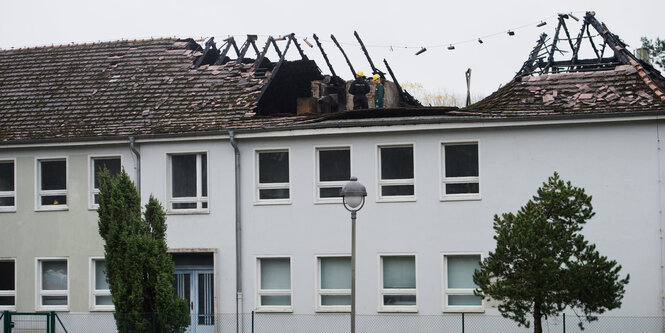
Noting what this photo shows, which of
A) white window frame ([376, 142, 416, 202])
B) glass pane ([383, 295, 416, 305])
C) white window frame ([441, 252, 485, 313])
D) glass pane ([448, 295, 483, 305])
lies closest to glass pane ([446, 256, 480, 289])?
white window frame ([441, 252, 485, 313])

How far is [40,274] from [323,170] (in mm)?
8315

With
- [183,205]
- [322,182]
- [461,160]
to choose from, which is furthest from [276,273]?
[461,160]

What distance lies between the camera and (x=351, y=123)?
25.3 meters

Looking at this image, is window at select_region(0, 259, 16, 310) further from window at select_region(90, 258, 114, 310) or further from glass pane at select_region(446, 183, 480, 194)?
glass pane at select_region(446, 183, 480, 194)

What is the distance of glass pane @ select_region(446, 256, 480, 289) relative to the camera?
24.7 meters

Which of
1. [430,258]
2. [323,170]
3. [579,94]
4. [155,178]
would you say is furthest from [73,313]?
[579,94]

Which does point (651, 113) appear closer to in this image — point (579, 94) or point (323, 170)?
point (579, 94)

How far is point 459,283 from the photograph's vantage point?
24.8 metres

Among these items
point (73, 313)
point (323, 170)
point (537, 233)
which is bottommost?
point (73, 313)

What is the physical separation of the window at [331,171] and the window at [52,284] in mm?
7376

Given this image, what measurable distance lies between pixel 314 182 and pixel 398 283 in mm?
3274

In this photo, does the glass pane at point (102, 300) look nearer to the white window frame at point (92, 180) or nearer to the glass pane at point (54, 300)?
the glass pane at point (54, 300)

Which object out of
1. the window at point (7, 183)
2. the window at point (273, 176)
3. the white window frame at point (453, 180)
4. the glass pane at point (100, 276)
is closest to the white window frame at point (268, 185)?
the window at point (273, 176)

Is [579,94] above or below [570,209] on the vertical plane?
above
